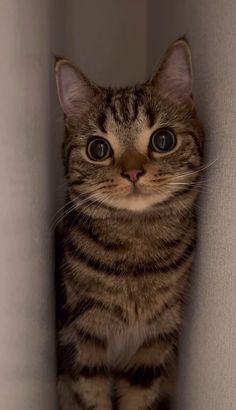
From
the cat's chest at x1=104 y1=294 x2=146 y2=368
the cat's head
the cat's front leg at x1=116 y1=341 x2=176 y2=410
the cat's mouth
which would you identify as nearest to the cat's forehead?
the cat's head

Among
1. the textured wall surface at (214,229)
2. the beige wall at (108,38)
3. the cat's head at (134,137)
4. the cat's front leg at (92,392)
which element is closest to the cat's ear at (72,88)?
the cat's head at (134,137)

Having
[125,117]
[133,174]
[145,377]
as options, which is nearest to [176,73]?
[125,117]

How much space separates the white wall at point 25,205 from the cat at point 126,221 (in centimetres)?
7

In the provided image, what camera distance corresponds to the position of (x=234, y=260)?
88cm

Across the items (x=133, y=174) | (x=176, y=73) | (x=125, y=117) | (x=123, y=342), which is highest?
(x=176, y=73)

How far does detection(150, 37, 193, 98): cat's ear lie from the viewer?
108cm

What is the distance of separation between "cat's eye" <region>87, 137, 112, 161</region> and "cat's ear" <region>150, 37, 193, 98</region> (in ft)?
0.61

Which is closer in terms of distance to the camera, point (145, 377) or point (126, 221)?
point (126, 221)

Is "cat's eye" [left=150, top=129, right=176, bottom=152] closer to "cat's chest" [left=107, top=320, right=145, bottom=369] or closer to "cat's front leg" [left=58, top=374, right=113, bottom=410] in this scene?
"cat's chest" [left=107, top=320, right=145, bottom=369]

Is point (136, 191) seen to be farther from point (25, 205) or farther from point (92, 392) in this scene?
point (92, 392)

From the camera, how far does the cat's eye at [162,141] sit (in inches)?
42.3

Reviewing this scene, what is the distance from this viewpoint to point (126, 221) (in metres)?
1.12

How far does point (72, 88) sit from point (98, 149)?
17 centimetres

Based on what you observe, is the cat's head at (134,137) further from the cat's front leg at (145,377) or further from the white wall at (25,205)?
the cat's front leg at (145,377)
